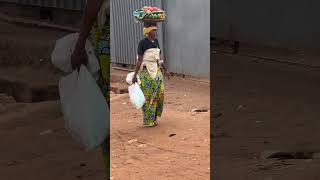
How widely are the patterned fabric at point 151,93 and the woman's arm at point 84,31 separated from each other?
3.30 m

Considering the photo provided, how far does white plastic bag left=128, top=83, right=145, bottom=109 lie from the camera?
6.01 m

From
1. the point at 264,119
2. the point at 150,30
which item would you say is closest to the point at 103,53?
the point at 150,30

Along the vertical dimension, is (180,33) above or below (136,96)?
above

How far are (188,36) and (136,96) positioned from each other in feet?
14.5

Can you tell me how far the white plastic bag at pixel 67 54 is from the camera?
312 centimetres

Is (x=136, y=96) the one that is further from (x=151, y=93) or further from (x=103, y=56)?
(x=103, y=56)

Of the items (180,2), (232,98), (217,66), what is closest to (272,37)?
(217,66)

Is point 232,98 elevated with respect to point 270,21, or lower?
lower

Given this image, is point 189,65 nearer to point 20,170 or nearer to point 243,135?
point 243,135

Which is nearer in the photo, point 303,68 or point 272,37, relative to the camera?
Answer: point 303,68

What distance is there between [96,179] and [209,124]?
2.30 m

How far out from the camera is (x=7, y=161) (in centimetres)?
543

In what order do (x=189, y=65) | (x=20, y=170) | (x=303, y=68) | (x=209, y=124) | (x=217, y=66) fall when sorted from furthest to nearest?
1. (x=217, y=66)
2. (x=189, y=65)
3. (x=303, y=68)
4. (x=209, y=124)
5. (x=20, y=170)

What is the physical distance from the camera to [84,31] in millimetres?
3018
